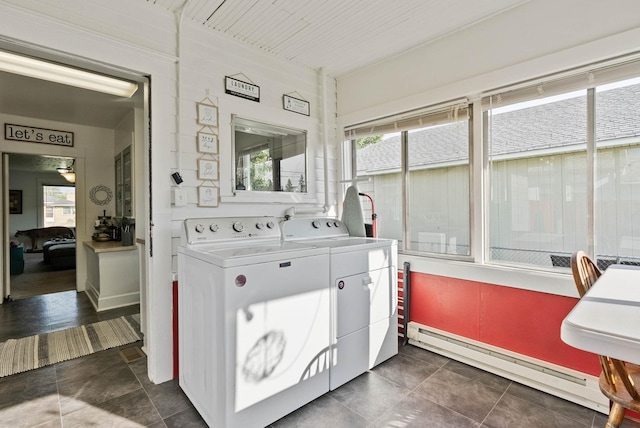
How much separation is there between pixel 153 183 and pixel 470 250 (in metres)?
2.46

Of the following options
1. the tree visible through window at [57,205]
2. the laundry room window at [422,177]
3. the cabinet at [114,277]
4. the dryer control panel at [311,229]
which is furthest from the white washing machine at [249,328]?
the tree visible through window at [57,205]

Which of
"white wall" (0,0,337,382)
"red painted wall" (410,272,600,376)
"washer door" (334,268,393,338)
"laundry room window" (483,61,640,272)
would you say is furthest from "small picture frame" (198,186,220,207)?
"laundry room window" (483,61,640,272)

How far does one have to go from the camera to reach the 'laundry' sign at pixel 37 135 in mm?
4230

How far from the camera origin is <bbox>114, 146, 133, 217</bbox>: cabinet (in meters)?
4.25

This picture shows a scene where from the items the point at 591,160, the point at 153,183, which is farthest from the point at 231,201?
the point at 591,160

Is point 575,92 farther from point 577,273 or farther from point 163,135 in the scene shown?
point 163,135

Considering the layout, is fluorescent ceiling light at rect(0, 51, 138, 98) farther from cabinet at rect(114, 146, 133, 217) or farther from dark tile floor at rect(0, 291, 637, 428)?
dark tile floor at rect(0, 291, 637, 428)

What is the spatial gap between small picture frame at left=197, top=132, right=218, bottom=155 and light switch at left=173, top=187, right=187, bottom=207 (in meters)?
0.35

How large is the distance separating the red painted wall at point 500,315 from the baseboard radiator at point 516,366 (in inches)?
1.8

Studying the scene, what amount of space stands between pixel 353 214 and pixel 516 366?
5.49ft

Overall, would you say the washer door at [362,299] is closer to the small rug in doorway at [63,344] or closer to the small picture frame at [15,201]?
the small rug in doorway at [63,344]

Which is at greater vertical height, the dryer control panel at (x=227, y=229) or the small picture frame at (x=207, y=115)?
the small picture frame at (x=207, y=115)

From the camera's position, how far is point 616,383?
1.26 meters

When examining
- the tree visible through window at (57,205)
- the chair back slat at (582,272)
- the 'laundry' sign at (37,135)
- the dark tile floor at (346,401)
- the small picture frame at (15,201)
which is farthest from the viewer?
the tree visible through window at (57,205)
